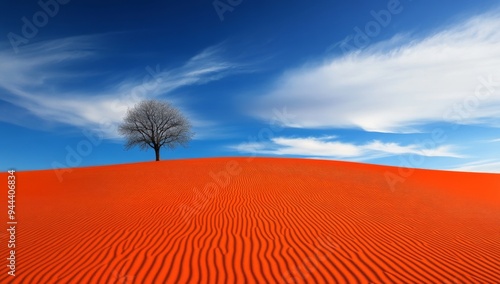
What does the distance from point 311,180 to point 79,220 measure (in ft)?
48.4

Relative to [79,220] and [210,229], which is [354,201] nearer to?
[210,229]

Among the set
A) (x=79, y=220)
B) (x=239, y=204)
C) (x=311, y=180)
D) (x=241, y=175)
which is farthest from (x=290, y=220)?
(x=241, y=175)

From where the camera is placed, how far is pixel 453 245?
8.66 meters

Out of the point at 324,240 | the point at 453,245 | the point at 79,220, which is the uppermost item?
the point at 79,220

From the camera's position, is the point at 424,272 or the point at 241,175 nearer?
the point at 424,272

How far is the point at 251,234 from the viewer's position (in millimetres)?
8891

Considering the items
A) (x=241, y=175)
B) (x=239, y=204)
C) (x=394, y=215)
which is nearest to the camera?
(x=394, y=215)

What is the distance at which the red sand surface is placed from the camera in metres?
6.24

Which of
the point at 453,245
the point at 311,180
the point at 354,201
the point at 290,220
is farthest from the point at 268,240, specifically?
the point at 311,180

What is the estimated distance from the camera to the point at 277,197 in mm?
15383

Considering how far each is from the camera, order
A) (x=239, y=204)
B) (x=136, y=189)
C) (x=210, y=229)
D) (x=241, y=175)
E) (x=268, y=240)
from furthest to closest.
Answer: (x=241, y=175) → (x=136, y=189) → (x=239, y=204) → (x=210, y=229) → (x=268, y=240)

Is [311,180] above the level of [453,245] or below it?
above

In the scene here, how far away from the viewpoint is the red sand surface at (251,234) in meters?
6.24

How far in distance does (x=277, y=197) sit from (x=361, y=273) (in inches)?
361
